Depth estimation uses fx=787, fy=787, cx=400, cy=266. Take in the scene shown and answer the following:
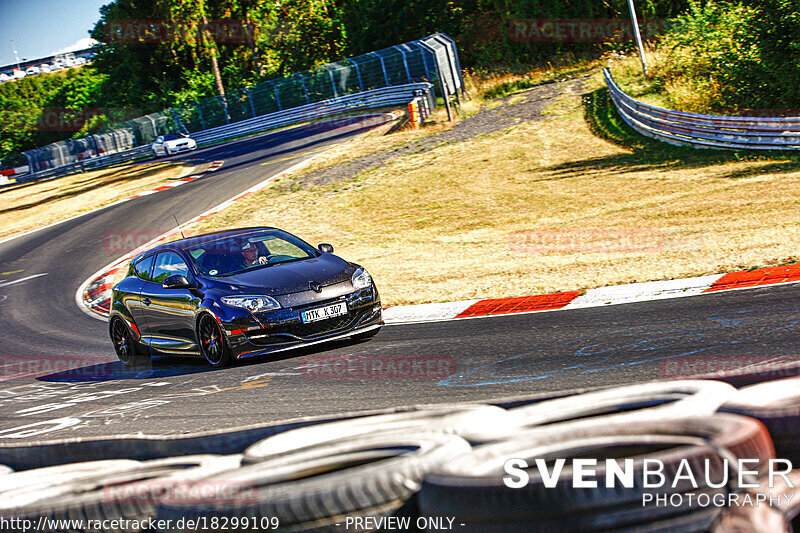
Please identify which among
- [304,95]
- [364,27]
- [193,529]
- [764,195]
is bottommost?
[764,195]

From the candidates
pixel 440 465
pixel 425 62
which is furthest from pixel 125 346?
pixel 425 62

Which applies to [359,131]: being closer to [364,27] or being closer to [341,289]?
[364,27]

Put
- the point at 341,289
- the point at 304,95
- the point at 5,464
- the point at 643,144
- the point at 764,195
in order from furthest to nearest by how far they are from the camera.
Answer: the point at 304,95 → the point at 643,144 → the point at 764,195 → the point at 341,289 → the point at 5,464

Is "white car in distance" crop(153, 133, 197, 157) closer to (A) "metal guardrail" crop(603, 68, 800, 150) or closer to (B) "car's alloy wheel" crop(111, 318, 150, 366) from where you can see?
(A) "metal guardrail" crop(603, 68, 800, 150)

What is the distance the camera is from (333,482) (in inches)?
126

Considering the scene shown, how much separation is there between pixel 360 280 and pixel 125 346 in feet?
12.6

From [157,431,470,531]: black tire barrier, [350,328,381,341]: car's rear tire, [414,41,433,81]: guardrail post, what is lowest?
[350,328,381,341]: car's rear tire

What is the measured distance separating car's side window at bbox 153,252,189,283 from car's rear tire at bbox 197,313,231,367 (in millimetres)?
880

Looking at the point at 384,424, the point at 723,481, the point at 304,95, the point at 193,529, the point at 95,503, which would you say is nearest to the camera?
the point at 723,481

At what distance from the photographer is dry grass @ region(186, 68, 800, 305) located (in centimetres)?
1163

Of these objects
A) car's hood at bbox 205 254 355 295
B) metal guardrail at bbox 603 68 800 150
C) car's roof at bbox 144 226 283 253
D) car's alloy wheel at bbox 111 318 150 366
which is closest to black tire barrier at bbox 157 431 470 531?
car's hood at bbox 205 254 355 295

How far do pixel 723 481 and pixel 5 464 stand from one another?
4607mm

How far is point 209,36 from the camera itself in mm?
63188

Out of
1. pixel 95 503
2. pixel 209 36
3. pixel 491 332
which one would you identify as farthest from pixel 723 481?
pixel 209 36
